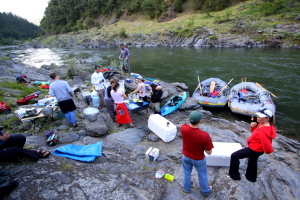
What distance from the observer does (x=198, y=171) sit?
282cm

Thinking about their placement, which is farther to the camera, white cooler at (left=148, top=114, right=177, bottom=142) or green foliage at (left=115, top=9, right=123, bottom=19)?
green foliage at (left=115, top=9, right=123, bottom=19)

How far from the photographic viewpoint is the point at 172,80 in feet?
45.5

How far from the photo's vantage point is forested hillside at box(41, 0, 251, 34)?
5138cm

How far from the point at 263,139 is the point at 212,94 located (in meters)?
7.06

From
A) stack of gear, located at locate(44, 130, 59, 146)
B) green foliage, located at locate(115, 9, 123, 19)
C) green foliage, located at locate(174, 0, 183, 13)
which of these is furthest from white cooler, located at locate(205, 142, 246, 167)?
green foliage, located at locate(115, 9, 123, 19)

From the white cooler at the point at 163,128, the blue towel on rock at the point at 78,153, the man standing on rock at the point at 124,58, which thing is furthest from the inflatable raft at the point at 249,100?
the blue towel on rock at the point at 78,153

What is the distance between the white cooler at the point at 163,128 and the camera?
14.9 feet

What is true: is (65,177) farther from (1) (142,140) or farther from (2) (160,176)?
(1) (142,140)

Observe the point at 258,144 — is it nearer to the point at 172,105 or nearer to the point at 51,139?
the point at 51,139

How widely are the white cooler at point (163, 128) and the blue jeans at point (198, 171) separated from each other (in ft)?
5.39

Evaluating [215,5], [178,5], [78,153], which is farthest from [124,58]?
[178,5]

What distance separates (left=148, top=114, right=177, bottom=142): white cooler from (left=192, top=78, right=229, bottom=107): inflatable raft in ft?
15.9

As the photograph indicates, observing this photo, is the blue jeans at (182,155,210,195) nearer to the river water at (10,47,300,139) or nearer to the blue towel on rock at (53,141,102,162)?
the blue towel on rock at (53,141,102,162)

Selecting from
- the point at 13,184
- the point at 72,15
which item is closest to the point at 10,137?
the point at 13,184
